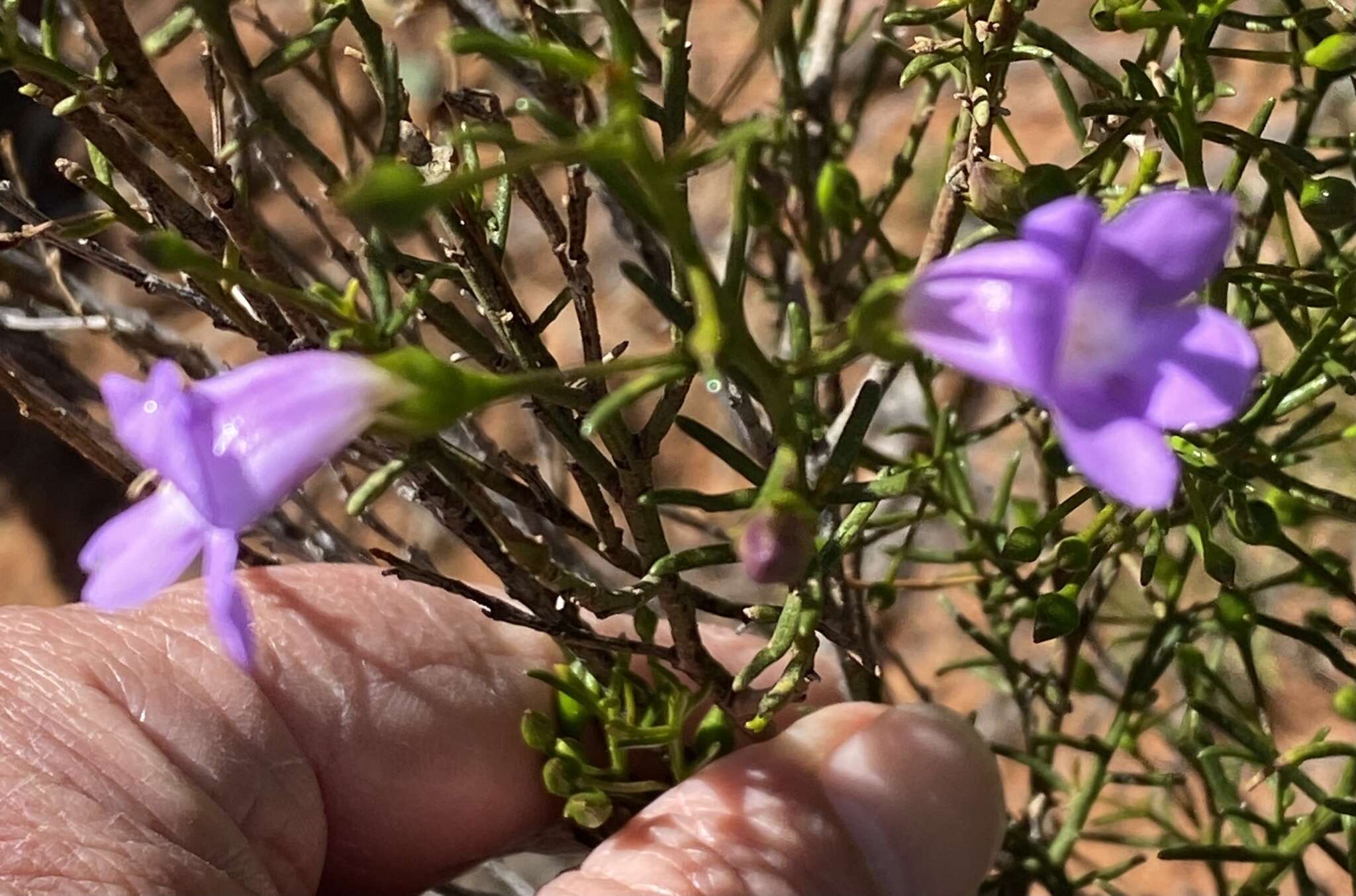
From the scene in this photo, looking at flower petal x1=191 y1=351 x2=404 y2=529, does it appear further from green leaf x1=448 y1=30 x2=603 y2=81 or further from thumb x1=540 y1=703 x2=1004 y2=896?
thumb x1=540 y1=703 x2=1004 y2=896

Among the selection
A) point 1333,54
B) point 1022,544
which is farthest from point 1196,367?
point 1333,54

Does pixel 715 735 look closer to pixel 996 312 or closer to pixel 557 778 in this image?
pixel 557 778

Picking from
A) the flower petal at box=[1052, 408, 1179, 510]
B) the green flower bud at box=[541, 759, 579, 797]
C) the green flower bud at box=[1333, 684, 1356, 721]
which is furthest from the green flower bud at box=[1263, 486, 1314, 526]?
the green flower bud at box=[541, 759, 579, 797]

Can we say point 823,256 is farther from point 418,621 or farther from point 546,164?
point 546,164

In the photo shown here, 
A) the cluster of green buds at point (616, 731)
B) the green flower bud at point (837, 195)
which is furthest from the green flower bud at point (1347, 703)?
the green flower bud at point (837, 195)

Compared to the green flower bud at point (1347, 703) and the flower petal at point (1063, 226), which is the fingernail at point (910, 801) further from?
the flower petal at point (1063, 226)
